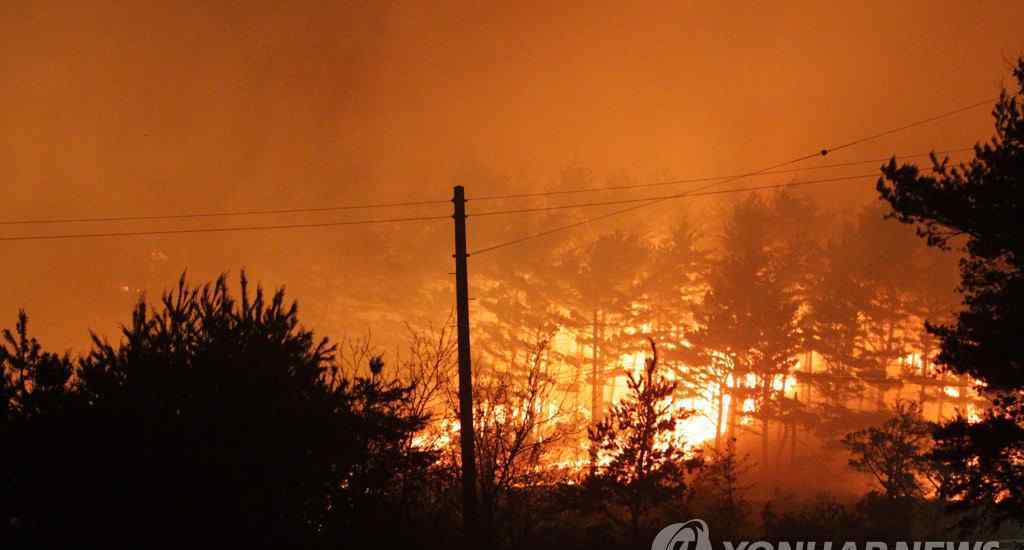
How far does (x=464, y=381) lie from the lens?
10.1m

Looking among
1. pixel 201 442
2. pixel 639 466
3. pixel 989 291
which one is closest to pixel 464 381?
pixel 201 442

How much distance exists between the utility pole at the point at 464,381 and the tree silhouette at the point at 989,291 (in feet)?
23.7

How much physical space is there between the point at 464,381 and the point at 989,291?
9100 mm

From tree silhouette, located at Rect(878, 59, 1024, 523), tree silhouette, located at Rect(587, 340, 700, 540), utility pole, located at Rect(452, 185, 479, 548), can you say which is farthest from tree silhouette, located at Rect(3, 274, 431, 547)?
tree silhouette, located at Rect(878, 59, 1024, 523)

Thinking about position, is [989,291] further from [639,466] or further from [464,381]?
[464,381]

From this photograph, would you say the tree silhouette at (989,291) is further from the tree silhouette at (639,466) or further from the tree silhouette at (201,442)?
the tree silhouette at (201,442)

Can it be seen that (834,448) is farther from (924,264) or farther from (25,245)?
(25,245)

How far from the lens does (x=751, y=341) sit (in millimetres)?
32969

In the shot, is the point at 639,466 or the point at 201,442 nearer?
the point at 201,442

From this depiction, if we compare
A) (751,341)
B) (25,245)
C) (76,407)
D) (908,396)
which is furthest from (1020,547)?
(25,245)

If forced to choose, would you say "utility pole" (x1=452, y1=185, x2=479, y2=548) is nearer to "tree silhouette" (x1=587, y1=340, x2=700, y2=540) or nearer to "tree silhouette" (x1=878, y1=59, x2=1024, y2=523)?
"tree silhouette" (x1=587, y1=340, x2=700, y2=540)

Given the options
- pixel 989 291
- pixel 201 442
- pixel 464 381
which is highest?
pixel 989 291

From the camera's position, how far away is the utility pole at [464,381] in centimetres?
1007

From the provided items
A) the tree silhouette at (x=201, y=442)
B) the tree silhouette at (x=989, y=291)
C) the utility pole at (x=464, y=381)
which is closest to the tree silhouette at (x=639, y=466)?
the utility pole at (x=464, y=381)
